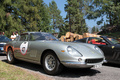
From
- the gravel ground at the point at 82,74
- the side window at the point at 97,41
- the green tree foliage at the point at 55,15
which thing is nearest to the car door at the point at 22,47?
the gravel ground at the point at 82,74

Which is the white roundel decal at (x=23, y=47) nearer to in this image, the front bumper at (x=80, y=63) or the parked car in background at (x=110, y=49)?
the front bumper at (x=80, y=63)

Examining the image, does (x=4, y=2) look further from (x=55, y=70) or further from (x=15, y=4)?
(x=55, y=70)

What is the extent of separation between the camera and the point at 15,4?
26.2 meters

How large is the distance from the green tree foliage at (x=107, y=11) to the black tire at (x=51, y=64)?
1961cm

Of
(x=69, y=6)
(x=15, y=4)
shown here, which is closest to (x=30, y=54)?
(x=15, y=4)

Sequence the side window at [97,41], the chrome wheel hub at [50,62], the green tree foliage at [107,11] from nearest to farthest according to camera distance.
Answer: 1. the chrome wheel hub at [50,62]
2. the side window at [97,41]
3. the green tree foliage at [107,11]

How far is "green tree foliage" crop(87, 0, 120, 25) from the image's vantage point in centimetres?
2308

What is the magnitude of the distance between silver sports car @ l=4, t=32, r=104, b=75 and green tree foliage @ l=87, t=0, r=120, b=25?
1904 centimetres

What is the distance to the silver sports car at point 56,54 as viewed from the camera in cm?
368

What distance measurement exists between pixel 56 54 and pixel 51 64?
1.38 ft

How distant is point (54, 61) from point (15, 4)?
2507 cm

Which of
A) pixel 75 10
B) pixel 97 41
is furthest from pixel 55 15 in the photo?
pixel 97 41

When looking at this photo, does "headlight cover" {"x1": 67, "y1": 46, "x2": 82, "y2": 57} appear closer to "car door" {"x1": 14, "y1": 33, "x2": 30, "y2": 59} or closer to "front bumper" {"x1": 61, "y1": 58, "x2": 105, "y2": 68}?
"front bumper" {"x1": 61, "y1": 58, "x2": 105, "y2": 68}

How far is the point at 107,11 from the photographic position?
25.2 meters
